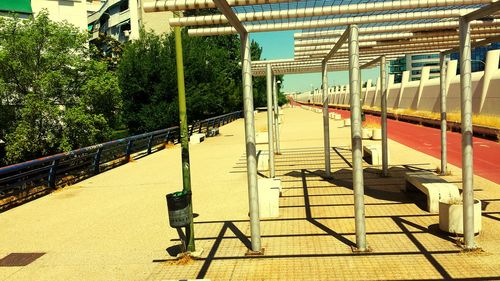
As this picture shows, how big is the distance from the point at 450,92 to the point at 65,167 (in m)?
27.0

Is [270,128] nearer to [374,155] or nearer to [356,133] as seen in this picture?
[374,155]

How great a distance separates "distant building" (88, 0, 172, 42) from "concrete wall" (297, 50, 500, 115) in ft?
98.2

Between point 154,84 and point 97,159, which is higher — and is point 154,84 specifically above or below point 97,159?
above

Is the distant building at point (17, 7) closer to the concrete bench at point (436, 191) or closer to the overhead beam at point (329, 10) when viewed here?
the overhead beam at point (329, 10)

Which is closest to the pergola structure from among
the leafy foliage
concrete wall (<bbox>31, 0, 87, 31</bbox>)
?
the leafy foliage

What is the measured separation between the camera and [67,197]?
464 inches

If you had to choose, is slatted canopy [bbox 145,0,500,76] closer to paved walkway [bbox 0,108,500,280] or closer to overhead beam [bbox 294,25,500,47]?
overhead beam [bbox 294,25,500,47]

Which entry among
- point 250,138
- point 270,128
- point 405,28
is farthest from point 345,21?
point 270,128

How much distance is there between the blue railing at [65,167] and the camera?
11391 mm

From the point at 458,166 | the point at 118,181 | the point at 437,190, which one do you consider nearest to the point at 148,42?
the point at 118,181

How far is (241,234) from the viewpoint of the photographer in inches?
297

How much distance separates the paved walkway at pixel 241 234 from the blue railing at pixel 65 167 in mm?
628

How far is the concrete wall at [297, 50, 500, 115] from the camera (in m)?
24.8

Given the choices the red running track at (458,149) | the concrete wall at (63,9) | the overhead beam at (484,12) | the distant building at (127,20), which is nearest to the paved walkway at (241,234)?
the red running track at (458,149)
